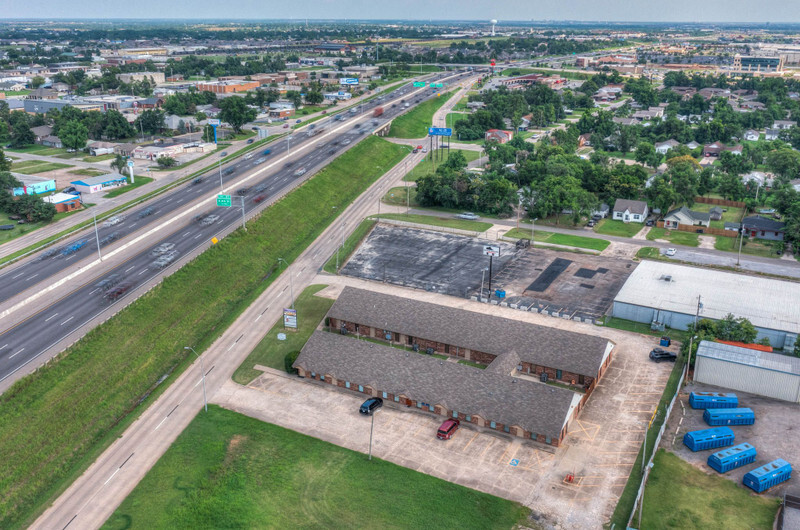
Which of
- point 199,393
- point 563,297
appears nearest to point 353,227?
point 563,297

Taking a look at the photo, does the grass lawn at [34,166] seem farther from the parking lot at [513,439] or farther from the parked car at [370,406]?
the parked car at [370,406]

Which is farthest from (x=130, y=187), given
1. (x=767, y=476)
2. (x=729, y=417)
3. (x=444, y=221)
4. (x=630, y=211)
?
(x=767, y=476)

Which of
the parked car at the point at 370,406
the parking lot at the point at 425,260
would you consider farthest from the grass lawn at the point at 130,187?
the parked car at the point at 370,406

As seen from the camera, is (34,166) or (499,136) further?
(499,136)

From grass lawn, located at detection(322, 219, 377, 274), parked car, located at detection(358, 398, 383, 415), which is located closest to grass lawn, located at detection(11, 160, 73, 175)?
grass lawn, located at detection(322, 219, 377, 274)

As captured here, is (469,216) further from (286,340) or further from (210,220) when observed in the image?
(286,340)
